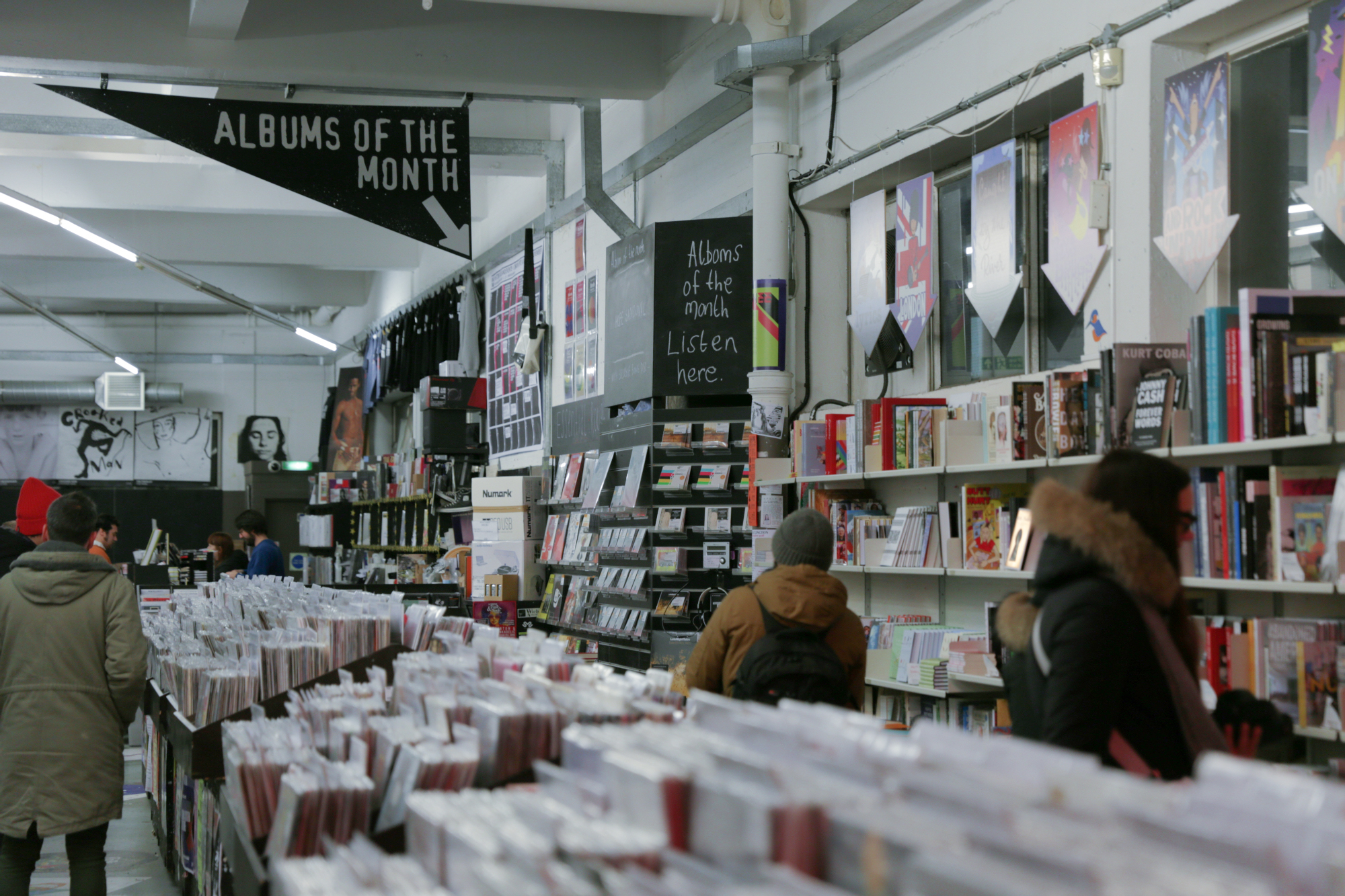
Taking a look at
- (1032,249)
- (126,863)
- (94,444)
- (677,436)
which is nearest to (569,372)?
(677,436)

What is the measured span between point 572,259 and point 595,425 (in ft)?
5.28

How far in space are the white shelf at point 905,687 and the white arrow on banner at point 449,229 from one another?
3.57 metres

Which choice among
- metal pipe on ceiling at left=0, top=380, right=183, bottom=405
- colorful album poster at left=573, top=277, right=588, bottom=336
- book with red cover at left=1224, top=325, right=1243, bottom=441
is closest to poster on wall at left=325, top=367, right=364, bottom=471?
metal pipe on ceiling at left=0, top=380, right=183, bottom=405

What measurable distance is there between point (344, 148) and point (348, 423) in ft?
33.8

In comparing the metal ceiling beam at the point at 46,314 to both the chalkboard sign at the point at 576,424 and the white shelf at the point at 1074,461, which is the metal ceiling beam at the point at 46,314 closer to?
the chalkboard sign at the point at 576,424

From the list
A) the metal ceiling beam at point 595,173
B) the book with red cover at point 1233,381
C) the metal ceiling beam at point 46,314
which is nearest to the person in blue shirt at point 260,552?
the metal ceiling beam at point 595,173

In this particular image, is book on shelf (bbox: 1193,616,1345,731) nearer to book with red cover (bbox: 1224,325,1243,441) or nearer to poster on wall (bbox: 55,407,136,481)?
book with red cover (bbox: 1224,325,1243,441)

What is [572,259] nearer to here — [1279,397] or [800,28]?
[800,28]

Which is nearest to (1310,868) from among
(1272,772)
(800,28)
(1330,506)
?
(1272,772)

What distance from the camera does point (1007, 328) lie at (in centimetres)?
530

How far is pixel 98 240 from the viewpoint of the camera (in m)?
11.1

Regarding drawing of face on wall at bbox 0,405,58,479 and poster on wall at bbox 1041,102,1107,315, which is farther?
drawing of face on wall at bbox 0,405,58,479

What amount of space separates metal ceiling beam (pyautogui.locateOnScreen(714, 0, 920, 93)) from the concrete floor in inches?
178

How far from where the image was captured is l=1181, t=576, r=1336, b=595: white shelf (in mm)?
3191
